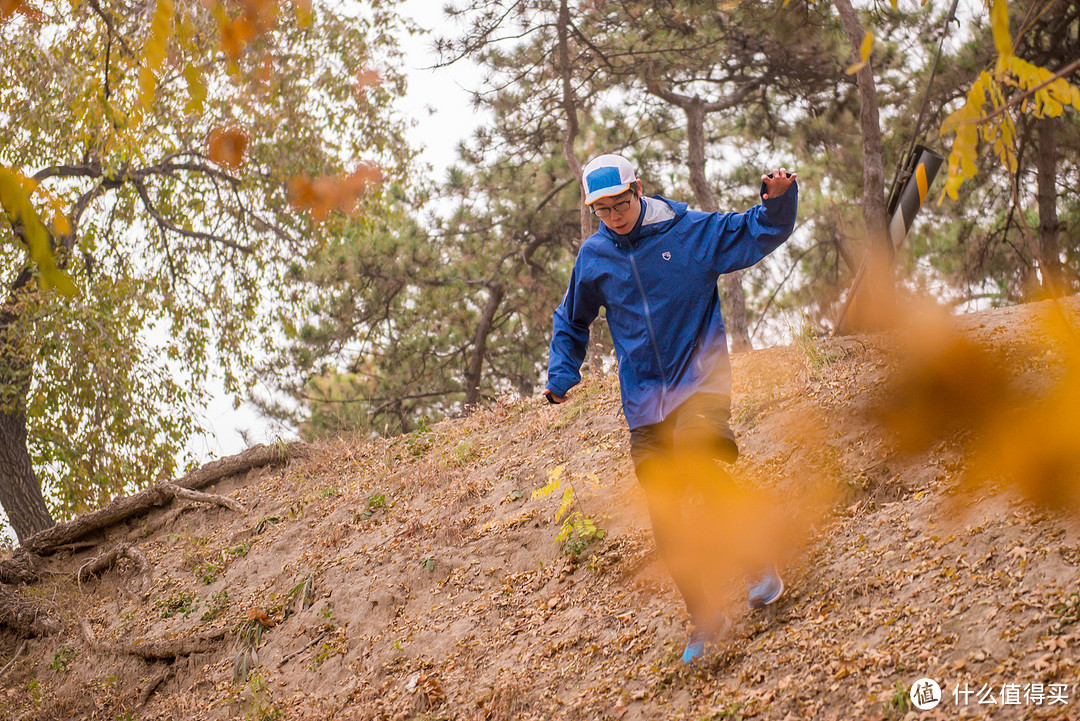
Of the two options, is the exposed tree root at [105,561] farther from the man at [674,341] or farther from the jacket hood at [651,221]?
the jacket hood at [651,221]

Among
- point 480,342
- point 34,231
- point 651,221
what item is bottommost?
point 651,221

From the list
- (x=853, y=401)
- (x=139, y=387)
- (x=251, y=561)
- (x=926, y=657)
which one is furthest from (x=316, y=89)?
(x=926, y=657)

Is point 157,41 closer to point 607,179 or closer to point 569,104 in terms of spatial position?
point 607,179

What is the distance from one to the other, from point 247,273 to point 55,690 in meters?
7.35

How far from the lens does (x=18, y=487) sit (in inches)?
386

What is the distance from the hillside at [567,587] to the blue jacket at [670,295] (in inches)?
42.6

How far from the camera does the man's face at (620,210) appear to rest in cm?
338

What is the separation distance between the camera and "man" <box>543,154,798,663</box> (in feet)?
10.9

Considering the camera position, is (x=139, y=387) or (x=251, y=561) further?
(x=139, y=387)

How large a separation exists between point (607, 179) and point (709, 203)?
314 inches

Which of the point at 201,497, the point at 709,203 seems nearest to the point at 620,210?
the point at 201,497

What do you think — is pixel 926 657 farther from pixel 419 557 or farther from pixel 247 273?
pixel 247 273

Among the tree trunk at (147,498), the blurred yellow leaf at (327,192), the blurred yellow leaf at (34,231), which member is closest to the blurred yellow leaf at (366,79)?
the blurred yellow leaf at (327,192)

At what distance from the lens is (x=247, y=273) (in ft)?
40.1
